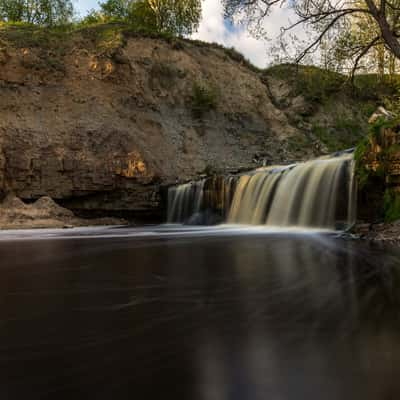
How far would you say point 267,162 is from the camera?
15.5m

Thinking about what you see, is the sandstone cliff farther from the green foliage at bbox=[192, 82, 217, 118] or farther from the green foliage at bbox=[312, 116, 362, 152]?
the green foliage at bbox=[312, 116, 362, 152]

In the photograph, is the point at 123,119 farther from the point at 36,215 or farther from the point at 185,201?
the point at 36,215

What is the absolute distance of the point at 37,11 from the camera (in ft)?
83.7

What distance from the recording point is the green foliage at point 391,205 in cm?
532

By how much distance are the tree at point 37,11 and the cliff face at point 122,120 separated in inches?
526

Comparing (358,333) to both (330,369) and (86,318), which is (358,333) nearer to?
(330,369)

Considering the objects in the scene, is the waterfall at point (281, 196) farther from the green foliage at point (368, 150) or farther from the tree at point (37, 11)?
the tree at point (37, 11)

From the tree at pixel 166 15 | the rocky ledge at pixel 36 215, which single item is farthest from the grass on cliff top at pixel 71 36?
the rocky ledge at pixel 36 215

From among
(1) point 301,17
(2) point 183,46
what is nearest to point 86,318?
(1) point 301,17

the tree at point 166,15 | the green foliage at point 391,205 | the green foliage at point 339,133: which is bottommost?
the green foliage at point 391,205

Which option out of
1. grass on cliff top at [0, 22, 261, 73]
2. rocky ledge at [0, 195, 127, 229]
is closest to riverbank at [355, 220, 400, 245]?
rocky ledge at [0, 195, 127, 229]

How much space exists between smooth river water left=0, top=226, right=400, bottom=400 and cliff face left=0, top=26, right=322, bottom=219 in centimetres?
971

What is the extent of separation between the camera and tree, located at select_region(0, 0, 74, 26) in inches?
988

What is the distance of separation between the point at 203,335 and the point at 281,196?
7.57 metres
